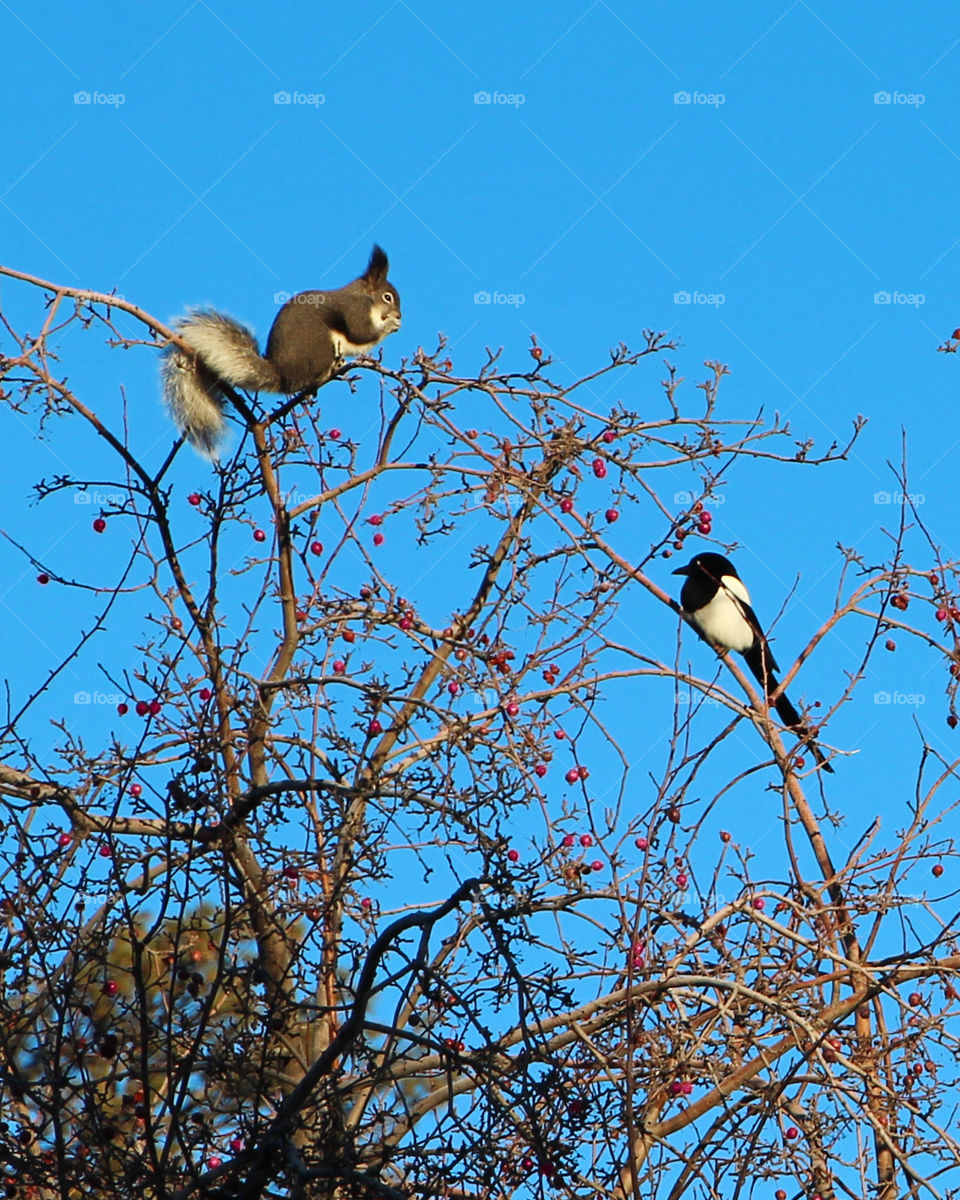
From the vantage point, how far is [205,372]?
4.62 m

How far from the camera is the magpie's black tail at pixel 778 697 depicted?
13.1ft

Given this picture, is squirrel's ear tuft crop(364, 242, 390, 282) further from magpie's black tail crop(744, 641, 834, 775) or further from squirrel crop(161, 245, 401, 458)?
magpie's black tail crop(744, 641, 834, 775)

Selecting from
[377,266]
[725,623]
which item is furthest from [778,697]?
[377,266]

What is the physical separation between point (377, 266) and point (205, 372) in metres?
1.86

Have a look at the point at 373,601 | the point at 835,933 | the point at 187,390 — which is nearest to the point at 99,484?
the point at 373,601

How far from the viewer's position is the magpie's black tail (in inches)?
157

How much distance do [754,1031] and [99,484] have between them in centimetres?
198

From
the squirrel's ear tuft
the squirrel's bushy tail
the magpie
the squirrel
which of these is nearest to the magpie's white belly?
the magpie

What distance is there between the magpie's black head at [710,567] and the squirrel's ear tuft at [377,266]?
1802 millimetres

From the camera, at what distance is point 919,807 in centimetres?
367

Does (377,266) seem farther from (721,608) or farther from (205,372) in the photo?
(721,608)

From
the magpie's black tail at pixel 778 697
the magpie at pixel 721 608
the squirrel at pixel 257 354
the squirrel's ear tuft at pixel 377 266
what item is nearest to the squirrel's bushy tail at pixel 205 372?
the squirrel at pixel 257 354

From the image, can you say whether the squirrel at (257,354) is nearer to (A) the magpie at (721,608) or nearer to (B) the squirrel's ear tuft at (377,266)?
(B) the squirrel's ear tuft at (377,266)

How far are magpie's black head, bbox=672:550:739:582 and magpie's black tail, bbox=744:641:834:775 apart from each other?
0.37 meters
